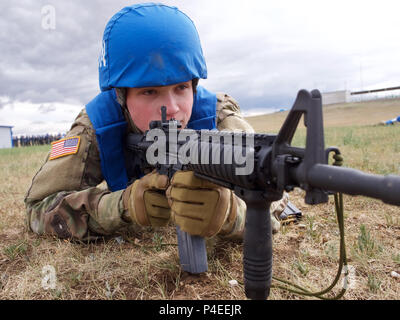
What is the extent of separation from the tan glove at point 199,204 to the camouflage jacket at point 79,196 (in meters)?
0.61

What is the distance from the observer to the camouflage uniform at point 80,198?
307cm

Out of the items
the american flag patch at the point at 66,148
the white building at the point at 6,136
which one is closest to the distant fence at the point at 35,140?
the white building at the point at 6,136

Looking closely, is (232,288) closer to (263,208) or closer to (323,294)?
(323,294)

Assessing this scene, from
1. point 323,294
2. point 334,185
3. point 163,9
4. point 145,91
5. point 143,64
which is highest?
point 163,9

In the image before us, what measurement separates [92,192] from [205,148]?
166cm

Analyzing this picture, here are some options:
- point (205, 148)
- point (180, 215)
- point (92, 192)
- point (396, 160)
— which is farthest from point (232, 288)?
point (396, 160)

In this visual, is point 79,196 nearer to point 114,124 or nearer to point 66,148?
point 66,148

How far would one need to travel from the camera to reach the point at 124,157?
3619 mm

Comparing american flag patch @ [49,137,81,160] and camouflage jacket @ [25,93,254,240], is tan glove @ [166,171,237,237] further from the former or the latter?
american flag patch @ [49,137,81,160]

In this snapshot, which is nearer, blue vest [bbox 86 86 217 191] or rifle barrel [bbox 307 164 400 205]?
rifle barrel [bbox 307 164 400 205]

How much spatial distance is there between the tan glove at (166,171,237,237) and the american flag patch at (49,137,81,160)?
1.54 metres

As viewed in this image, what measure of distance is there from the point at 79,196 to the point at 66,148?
1.84ft

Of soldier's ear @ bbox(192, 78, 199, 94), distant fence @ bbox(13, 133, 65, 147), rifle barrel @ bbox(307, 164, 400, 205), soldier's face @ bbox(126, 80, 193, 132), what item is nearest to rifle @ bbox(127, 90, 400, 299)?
rifle barrel @ bbox(307, 164, 400, 205)

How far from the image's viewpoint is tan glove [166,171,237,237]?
86.4 inches
